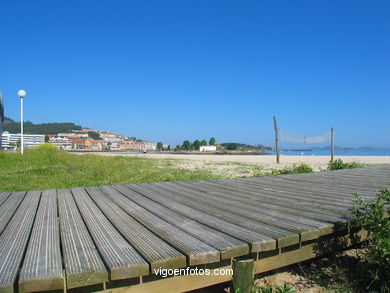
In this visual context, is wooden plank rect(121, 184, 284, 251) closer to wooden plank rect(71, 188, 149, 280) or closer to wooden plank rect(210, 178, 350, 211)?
wooden plank rect(71, 188, 149, 280)

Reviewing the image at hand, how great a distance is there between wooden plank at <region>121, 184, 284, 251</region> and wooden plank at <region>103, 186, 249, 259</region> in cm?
6

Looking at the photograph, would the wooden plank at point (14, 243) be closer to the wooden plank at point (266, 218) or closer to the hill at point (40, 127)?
the wooden plank at point (266, 218)

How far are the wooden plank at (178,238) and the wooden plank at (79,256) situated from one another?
1.45 ft

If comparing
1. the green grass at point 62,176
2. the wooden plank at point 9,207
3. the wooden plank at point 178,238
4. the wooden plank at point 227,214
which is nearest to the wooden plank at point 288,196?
the wooden plank at point 227,214

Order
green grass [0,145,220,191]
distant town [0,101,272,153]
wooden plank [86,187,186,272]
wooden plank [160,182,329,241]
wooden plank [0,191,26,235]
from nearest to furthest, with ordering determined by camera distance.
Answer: wooden plank [86,187,186,272]
wooden plank [160,182,329,241]
wooden plank [0,191,26,235]
green grass [0,145,220,191]
distant town [0,101,272,153]

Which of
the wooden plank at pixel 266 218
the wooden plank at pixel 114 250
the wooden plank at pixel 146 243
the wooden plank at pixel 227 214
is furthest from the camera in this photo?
the wooden plank at pixel 266 218

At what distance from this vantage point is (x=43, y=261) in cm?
152

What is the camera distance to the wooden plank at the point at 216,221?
72.2 inches

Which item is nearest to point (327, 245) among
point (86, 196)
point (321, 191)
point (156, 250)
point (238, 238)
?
point (238, 238)

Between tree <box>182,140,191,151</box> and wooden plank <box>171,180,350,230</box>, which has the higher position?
tree <box>182,140,191,151</box>

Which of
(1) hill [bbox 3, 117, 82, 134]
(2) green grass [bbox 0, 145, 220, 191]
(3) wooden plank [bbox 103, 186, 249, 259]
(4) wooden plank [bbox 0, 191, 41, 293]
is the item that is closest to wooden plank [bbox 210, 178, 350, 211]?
(3) wooden plank [bbox 103, 186, 249, 259]

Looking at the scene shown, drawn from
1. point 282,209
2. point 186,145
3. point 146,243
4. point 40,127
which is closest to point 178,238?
point 146,243

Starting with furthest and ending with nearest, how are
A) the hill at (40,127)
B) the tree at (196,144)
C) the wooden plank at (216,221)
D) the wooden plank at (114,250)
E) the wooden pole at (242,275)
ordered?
the hill at (40,127) < the tree at (196,144) < the wooden plank at (216,221) < the wooden pole at (242,275) < the wooden plank at (114,250)

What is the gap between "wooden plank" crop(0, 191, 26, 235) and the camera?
241 cm
